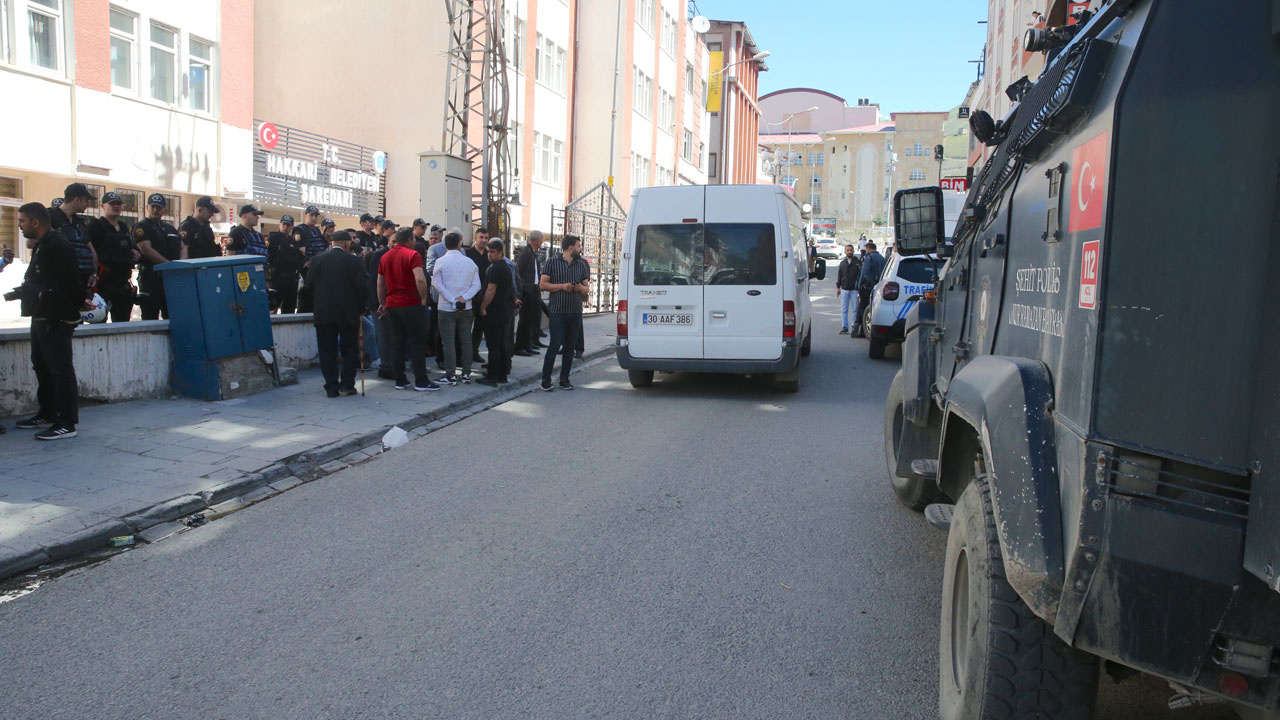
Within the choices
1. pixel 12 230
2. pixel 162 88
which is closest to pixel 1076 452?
pixel 12 230

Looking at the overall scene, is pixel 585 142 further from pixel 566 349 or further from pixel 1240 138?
pixel 1240 138

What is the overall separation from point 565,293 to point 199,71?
46.3ft

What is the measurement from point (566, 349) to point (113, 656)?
773 cm

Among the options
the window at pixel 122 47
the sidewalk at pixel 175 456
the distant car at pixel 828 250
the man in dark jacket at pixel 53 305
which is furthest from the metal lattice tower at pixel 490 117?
the distant car at pixel 828 250

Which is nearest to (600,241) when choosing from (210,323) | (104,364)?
(210,323)

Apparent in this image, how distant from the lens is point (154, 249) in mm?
10320

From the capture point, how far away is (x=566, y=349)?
11.4 m

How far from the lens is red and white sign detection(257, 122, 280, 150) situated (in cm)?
2262

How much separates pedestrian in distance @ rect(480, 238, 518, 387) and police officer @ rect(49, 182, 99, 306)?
4.07 m

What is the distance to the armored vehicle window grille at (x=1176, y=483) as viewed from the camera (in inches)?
87.0

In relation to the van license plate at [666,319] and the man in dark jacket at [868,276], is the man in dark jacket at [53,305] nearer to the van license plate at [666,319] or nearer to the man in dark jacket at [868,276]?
the van license plate at [666,319]

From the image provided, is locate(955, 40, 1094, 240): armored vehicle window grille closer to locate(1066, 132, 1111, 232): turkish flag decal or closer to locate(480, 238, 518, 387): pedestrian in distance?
locate(1066, 132, 1111, 232): turkish flag decal

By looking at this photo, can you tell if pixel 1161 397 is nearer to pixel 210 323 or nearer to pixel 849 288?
pixel 210 323

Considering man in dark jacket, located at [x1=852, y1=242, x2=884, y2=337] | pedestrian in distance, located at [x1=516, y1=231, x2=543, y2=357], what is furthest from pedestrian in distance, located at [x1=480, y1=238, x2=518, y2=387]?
man in dark jacket, located at [x1=852, y1=242, x2=884, y2=337]
